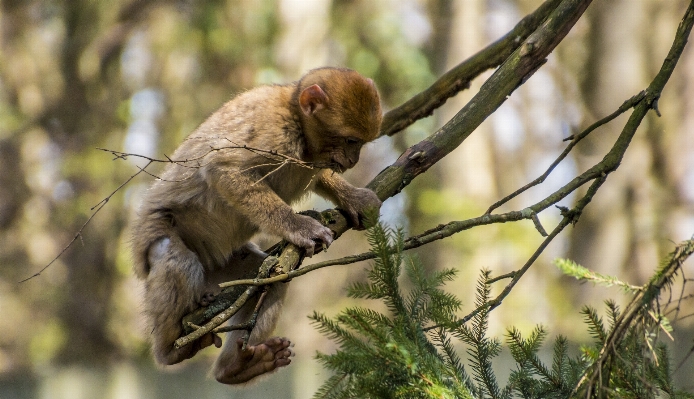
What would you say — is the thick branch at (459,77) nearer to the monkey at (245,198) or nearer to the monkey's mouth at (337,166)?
the monkey at (245,198)

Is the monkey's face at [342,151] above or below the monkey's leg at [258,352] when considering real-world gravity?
above

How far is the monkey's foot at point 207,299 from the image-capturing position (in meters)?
4.22

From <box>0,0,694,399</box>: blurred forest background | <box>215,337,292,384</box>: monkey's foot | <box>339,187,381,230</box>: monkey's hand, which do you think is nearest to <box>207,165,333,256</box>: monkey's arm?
<box>339,187,381,230</box>: monkey's hand

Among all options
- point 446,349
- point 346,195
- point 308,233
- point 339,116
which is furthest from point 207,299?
point 446,349

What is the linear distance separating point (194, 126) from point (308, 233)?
9.70 metres

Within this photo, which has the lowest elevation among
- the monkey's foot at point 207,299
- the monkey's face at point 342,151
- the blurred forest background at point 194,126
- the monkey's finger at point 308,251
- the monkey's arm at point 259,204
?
the monkey's finger at point 308,251

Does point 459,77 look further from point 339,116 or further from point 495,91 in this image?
point 495,91

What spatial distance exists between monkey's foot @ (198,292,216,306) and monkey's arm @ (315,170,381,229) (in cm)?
100

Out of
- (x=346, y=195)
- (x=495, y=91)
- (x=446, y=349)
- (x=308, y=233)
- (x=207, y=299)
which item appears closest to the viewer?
(x=446, y=349)

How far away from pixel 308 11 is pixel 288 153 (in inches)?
416

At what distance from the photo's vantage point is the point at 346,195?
441cm

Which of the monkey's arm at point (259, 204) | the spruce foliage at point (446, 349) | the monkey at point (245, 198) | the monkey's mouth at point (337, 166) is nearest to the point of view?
the spruce foliage at point (446, 349)

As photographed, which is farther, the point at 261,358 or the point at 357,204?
the point at 357,204

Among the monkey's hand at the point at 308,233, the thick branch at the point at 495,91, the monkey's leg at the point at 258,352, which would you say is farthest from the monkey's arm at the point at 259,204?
the thick branch at the point at 495,91
